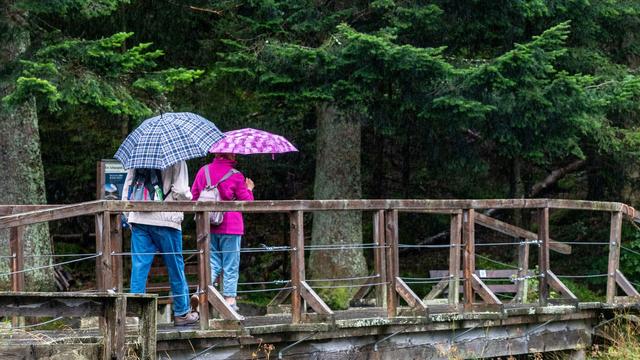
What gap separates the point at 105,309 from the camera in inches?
285

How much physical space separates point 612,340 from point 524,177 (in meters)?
6.98

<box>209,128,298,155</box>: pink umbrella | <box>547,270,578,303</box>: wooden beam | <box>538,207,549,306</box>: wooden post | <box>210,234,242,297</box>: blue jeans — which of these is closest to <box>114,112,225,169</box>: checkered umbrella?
<box>210,234,242,297</box>: blue jeans

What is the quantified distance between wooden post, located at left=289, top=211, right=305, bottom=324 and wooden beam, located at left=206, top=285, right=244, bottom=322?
0.71 meters

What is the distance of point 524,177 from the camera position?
1875 centimetres

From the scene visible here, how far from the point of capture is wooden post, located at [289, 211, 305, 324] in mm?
9398

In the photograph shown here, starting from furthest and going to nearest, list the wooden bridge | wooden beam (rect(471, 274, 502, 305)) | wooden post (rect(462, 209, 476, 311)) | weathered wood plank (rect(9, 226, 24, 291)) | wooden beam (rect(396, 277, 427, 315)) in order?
wooden post (rect(462, 209, 476, 311)) < wooden beam (rect(471, 274, 502, 305)) < wooden beam (rect(396, 277, 427, 315)) < weathered wood plank (rect(9, 226, 24, 291)) < the wooden bridge

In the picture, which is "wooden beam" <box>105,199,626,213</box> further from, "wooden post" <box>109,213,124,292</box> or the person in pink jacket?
the person in pink jacket

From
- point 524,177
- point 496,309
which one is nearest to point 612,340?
point 496,309

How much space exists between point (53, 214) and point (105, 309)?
4.52 ft

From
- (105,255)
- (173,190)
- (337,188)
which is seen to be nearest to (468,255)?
(173,190)

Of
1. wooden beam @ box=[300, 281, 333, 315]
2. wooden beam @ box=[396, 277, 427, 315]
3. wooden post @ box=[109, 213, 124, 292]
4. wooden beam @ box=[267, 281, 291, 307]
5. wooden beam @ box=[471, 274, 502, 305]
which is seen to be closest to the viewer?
wooden post @ box=[109, 213, 124, 292]

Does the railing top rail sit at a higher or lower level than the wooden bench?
higher

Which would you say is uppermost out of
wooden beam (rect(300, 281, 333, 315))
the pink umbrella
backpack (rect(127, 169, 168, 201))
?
the pink umbrella

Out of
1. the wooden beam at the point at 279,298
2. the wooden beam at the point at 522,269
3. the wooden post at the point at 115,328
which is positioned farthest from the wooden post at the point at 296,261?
the wooden beam at the point at 522,269
